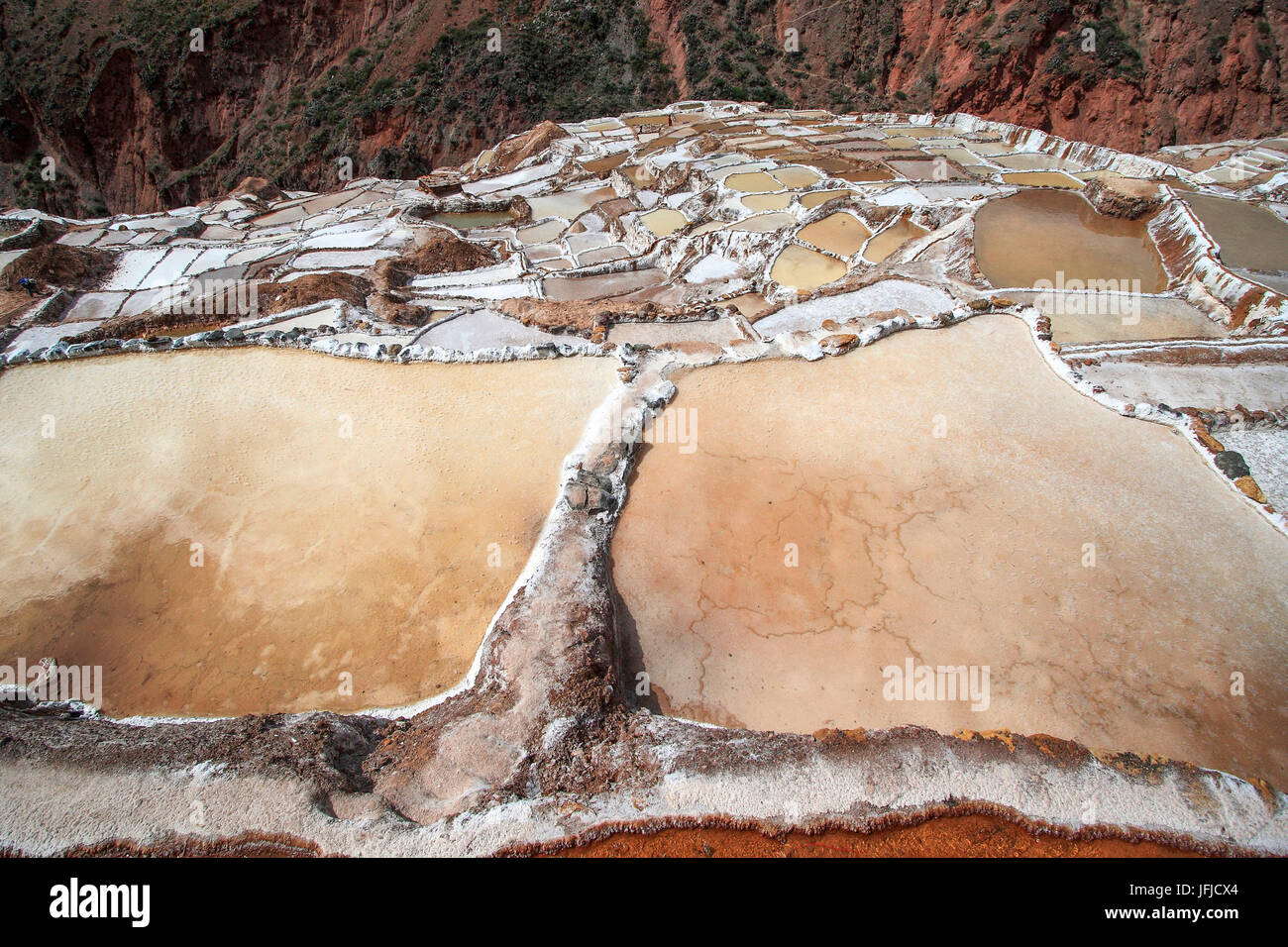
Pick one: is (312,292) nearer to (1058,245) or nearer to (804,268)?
(804,268)

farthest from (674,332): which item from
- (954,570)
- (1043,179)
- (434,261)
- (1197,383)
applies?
(1043,179)

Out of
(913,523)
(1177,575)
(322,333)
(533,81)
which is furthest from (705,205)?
(533,81)

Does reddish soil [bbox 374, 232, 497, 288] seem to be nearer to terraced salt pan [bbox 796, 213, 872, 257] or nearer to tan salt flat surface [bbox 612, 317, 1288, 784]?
terraced salt pan [bbox 796, 213, 872, 257]

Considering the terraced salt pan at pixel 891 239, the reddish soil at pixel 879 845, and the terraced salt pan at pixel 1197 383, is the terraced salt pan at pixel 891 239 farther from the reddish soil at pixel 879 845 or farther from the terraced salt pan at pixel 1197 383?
the reddish soil at pixel 879 845

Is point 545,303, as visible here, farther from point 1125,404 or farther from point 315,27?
point 315,27

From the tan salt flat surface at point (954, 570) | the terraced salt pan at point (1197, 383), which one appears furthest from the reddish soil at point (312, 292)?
the terraced salt pan at point (1197, 383)

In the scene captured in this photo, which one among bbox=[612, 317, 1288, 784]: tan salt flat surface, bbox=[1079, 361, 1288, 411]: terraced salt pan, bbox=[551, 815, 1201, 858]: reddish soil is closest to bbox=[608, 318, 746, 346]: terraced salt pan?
bbox=[612, 317, 1288, 784]: tan salt flat surface
